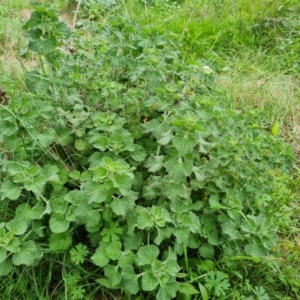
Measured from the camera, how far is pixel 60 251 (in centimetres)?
182

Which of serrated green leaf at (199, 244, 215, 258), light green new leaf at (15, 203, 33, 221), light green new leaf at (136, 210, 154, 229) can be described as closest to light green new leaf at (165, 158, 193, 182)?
light green new leaf at (136, 210, 154, 229)

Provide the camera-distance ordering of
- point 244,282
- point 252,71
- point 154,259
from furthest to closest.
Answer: point 252,71 → point 244,282 → point 154,259

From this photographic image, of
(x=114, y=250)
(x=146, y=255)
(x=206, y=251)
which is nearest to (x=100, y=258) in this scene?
(x=114, y=250)

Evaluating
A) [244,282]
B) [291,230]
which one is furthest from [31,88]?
[291,230]

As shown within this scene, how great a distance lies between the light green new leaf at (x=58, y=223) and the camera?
5.54 feet

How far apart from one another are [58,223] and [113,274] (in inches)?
12.1

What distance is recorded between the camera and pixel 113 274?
1686 mm

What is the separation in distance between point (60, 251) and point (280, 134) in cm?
185

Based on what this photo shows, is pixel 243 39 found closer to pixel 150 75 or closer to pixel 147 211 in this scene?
pixel 150 75

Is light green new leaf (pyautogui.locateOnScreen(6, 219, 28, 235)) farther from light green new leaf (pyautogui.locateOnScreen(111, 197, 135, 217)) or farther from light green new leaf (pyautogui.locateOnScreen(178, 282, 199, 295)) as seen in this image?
light green new leaf (pyautogui.locateOnScreen(178, 282, 199, 295))

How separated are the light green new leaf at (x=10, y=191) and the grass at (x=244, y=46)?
72 centimetres

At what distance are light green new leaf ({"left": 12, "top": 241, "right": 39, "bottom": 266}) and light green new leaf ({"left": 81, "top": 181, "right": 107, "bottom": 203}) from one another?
0.32m

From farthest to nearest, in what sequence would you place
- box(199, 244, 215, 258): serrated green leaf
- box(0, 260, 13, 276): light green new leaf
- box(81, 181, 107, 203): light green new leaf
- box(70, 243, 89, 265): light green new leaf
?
box(199, 244, 215, 258): serrated green leaf < box(70, 243, 89, 265): light green new leaf < box(0, 260, 13, 276): light green new leaf < box(81, 181, 107, 203): light green new leaf

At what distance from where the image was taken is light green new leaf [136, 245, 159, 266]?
1.62m
